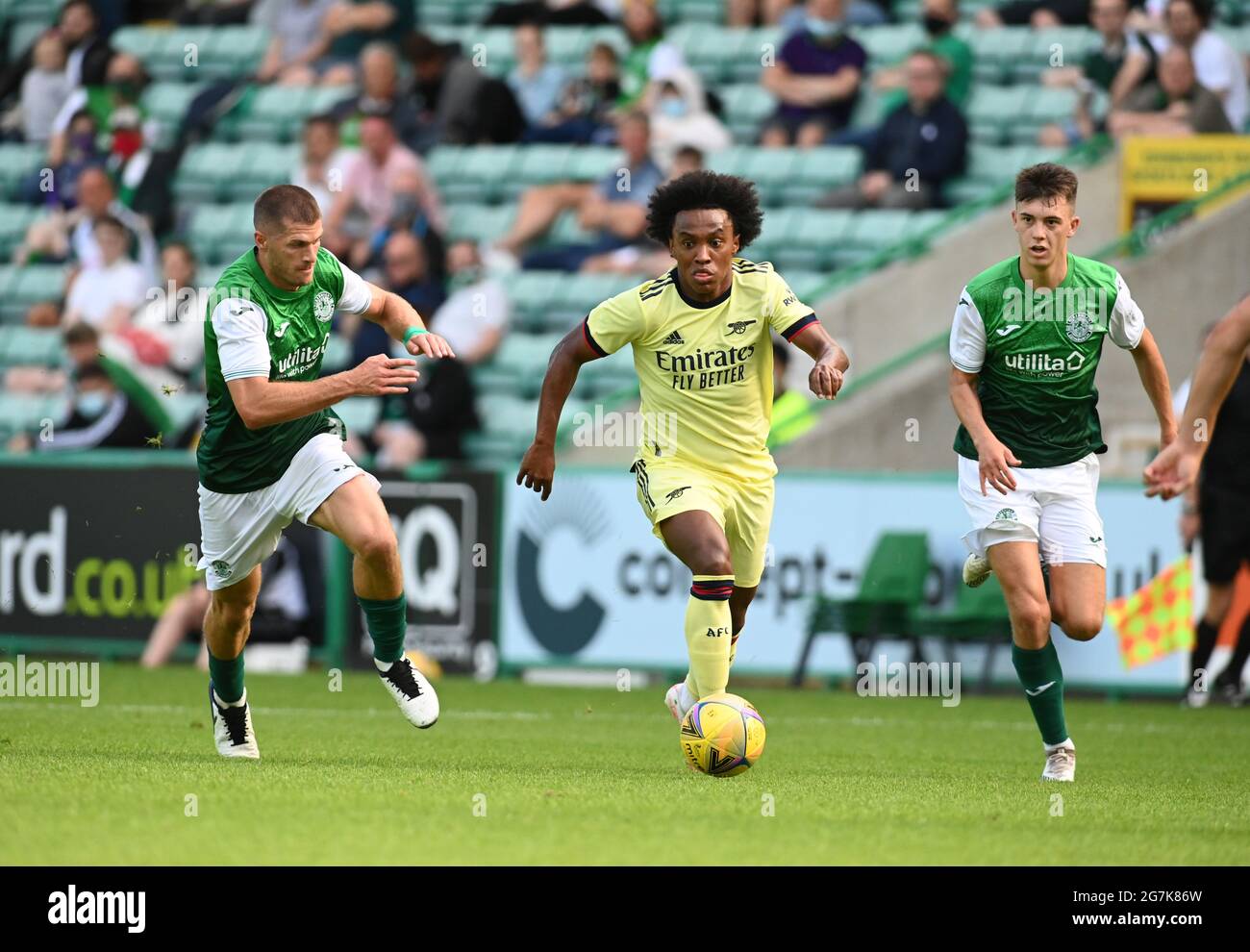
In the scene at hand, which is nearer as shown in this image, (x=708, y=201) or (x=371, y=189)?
(x=708, y=201)

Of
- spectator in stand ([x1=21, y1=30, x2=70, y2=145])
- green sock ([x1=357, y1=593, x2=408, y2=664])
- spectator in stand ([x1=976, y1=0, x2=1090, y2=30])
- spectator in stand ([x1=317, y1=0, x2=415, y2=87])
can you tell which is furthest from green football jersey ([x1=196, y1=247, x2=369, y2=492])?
spectator in stand ([x1=21, y1=30, x2=70, y2=145])

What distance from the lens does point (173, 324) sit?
61.9ft

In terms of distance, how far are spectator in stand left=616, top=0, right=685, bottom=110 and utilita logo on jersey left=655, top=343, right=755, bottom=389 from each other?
10765 millimetres

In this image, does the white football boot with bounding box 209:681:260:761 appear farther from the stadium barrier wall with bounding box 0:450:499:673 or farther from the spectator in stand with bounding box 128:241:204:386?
the spectator in stand with bounding box 128:241:204:386

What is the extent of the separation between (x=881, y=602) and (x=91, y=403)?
6.66 m

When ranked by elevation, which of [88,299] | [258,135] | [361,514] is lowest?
[361,514]

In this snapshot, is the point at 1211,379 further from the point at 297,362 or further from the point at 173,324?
the point at 173,324

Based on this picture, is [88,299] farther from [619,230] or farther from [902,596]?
[902,596]

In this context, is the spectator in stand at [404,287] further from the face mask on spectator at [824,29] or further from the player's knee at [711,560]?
the player's knee at [711,560]

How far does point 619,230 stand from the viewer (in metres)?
18.6

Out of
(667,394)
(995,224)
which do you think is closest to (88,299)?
(995,224)

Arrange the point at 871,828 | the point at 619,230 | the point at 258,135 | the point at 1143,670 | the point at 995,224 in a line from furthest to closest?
the point at 258,135
the point at 619,230
the point at 995,224
the point at 1143,670
the point at 871,828

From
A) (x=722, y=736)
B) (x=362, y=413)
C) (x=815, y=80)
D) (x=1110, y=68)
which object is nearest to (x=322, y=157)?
(x=362, y=413)
